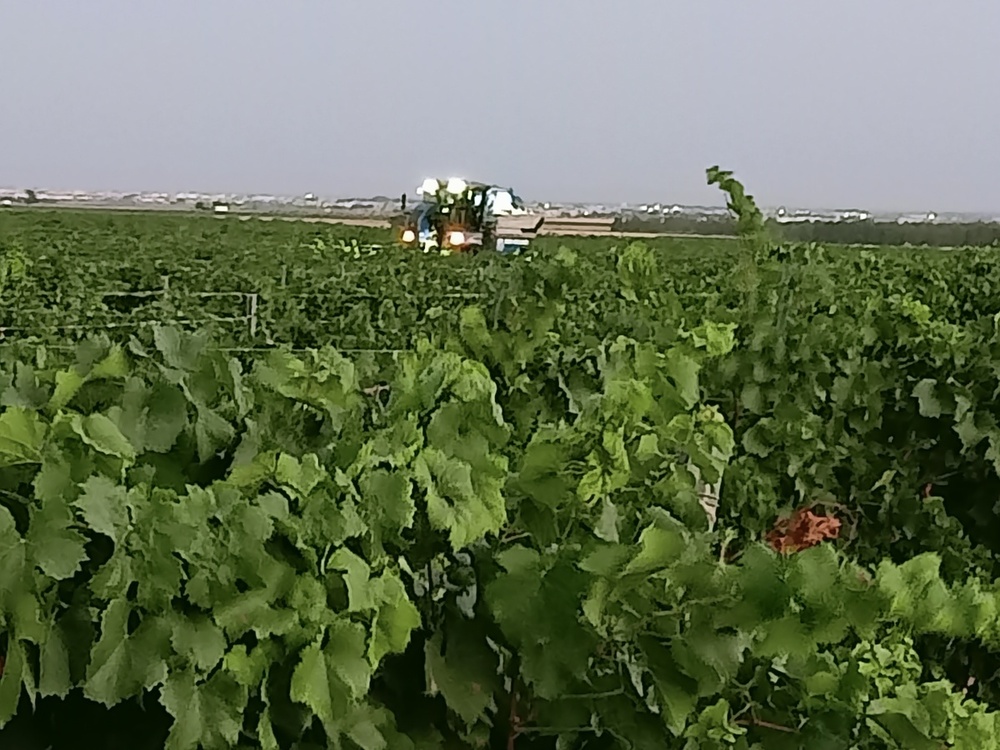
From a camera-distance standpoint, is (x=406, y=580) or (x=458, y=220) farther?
(x=458, y=220)

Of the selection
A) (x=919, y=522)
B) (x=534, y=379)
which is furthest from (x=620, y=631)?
(x=919, y=522)

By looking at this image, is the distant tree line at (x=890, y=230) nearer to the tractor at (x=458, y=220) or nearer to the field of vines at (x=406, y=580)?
the tractor at (x=458, y=220)

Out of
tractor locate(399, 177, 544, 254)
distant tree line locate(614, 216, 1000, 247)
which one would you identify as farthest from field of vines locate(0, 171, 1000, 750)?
distant tree line locate(614, 216, 1000, 247)

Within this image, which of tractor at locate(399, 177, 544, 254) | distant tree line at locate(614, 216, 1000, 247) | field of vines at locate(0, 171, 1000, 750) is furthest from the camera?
distant tree line at locate(614, 216, 1000, 247)

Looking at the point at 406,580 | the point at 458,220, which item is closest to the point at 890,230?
the point at 458,220

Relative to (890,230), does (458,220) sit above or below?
above

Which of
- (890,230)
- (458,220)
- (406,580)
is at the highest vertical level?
(406,580)

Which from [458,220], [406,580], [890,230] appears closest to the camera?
[406,580]

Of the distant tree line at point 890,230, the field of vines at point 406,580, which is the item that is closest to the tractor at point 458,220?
the distant tree line at point 890,230

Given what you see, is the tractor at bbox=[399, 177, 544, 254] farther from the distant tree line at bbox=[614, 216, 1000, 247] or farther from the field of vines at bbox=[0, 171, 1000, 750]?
the field of vines at bbox=[0, 171, 1000, 750]

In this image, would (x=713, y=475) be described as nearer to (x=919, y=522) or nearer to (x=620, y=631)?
(x=620, y=631)

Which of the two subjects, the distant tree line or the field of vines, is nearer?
the field of vines

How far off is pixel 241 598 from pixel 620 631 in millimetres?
258

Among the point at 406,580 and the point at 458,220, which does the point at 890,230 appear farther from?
the point at 406,580
